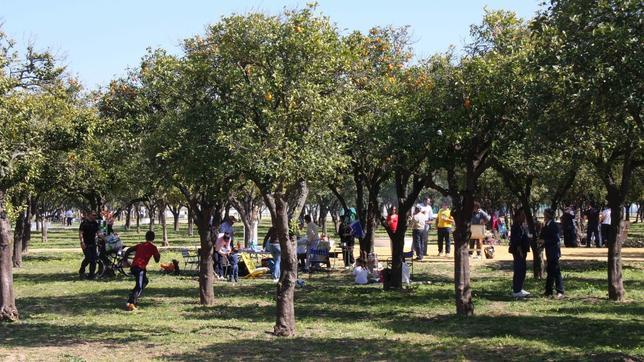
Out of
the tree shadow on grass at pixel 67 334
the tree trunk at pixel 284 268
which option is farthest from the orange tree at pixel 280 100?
the tree shadow on grass at pixel 67 334

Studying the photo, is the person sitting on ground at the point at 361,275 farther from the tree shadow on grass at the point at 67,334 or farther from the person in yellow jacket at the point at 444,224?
the tree shadow on grass at the point at 67,334

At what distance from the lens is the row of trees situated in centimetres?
929

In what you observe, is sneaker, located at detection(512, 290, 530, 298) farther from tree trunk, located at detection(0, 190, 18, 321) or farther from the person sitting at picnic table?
tree trunk, located at detection(0, 190, 18, 321)

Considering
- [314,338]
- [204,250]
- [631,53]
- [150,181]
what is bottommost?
[314,338]

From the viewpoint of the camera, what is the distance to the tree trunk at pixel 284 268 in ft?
37.4

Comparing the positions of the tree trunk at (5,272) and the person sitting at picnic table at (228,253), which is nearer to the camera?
the tree trunk at (5,272)

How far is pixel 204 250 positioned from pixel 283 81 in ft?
17.5

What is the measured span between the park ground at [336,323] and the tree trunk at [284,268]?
29 centimetres

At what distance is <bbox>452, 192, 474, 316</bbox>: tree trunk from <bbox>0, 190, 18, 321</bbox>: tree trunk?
7235mm

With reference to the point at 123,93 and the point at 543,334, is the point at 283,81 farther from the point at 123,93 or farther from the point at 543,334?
the point at 123,93

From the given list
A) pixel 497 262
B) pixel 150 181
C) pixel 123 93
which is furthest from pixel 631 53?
pixel 497 262

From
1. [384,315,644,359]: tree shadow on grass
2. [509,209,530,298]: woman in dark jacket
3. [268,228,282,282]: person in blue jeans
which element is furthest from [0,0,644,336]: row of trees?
→ [268,228,282,282]: person in blue jeans

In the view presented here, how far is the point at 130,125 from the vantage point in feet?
49.9

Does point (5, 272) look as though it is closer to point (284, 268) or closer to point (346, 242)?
point (284, 268)
